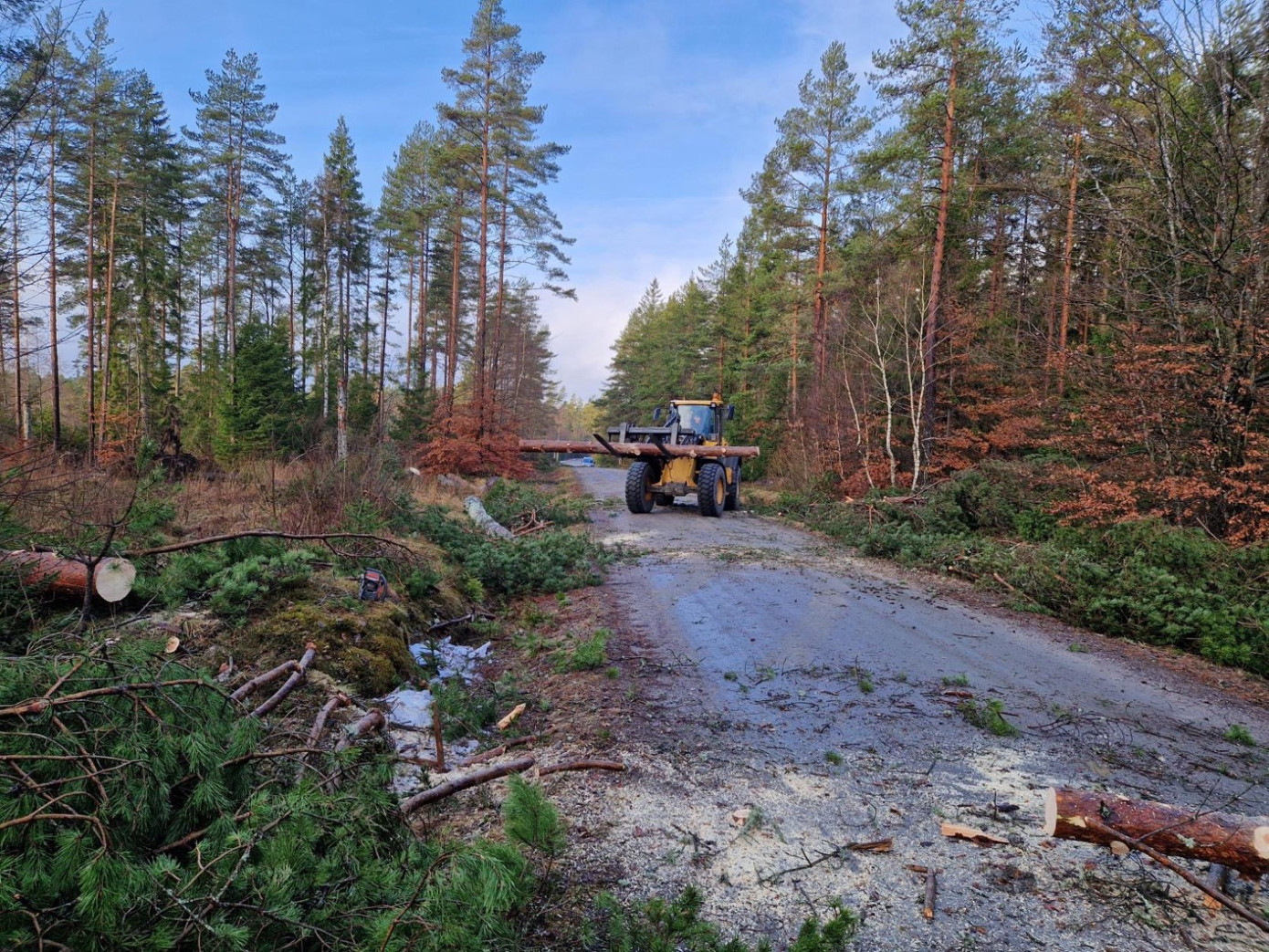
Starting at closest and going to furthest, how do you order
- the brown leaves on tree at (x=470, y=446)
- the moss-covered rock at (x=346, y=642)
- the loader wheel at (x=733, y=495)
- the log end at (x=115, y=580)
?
the log end at (x=115, y=580) < the moss-covered rock at (x=346, y=642) < the loader wheel at (x=733, y=495) < the brown leaves on tree at (x=470, y=446)

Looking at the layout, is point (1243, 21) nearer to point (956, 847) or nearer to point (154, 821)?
point (956, 847)

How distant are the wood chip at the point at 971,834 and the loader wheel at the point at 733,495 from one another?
1279cm

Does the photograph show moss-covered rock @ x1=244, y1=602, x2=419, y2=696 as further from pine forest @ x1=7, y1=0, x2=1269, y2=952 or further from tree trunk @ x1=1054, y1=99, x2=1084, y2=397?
tree trunk @ x1=1054, y1=99, x2=1084, y2=397

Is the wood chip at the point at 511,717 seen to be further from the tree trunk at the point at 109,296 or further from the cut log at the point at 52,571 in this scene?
the tree trunk at the point at 109,296

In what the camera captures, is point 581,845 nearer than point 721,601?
Yes

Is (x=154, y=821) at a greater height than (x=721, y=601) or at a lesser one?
greater

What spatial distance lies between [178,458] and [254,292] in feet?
76.3

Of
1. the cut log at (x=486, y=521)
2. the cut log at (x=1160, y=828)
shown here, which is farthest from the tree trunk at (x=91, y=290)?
the cut log at (x=1160, y=828)

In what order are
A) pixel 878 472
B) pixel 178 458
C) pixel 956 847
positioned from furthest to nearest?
pixel 878 472 → pixel 178 458 → pixel 956 847

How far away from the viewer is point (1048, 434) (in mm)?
14086

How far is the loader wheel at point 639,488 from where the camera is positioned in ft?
46.4

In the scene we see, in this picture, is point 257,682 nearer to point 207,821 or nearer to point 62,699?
point 207,821

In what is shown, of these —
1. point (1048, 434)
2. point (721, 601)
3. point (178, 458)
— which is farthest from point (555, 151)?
point (721, 601)

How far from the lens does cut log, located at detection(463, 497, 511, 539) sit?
1024 cm
